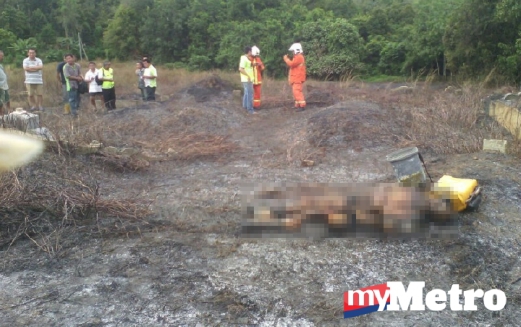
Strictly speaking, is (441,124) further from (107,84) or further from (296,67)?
(107,84)

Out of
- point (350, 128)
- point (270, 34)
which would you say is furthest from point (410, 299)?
point (270, 34)

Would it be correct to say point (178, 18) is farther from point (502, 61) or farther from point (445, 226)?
point (445, 226)

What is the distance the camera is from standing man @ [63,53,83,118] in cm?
1020

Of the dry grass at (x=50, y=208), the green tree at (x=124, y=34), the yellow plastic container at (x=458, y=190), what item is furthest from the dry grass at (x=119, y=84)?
the yellow plastic container at (x=458, y=190)

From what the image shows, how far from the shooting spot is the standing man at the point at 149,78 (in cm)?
1190

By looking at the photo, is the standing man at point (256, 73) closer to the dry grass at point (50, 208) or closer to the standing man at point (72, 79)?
the standing man at point (72, 79)

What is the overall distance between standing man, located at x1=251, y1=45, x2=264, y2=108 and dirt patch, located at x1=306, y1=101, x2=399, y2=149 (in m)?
1.99

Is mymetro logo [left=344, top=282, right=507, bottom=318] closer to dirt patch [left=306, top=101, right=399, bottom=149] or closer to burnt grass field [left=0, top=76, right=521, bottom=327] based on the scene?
burnt grass field [left=0, top=76, right=521, bottom=327]

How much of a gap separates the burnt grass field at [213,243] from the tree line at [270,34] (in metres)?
8.45

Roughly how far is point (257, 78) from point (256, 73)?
0.15 m

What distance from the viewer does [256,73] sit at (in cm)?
1109

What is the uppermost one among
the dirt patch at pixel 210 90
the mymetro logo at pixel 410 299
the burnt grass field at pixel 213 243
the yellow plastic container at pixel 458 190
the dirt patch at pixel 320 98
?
the dirt patch at pixel 210 90

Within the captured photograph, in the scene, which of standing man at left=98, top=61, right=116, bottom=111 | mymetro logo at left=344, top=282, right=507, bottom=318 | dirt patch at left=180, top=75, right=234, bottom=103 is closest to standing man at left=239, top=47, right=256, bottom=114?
dirt patch at left=180, top=75, right=234, bottom=103

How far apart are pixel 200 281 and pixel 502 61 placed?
41.0 feet
